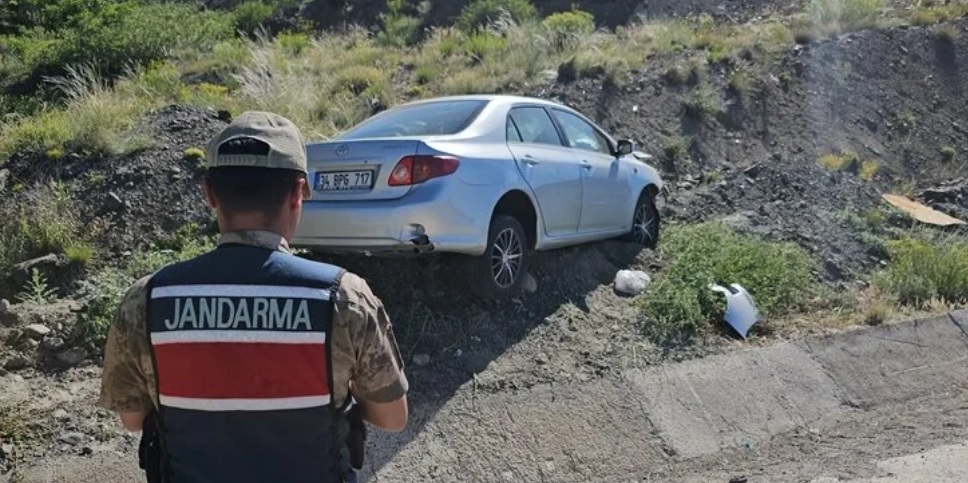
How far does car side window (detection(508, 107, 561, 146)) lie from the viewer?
7504mm

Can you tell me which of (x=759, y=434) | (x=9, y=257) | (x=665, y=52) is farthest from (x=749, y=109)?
(x=9, y=257)

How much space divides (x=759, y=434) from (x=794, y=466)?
611 mm

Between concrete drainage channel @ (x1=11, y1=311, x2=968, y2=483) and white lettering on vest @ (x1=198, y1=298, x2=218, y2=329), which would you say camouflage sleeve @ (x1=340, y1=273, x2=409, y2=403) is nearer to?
white lettering on vest @ (x1=198, y1=298, x2=218, y2=329)

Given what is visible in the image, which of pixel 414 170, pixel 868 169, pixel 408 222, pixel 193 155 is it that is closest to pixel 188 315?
pixel 408 222

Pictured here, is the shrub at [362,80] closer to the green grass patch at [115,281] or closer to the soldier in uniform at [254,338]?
the green grass patch at [115,281]

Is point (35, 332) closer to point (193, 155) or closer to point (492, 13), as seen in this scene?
point (193, 155)

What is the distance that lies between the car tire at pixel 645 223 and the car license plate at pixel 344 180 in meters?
3.46

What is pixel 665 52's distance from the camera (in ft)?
59.1

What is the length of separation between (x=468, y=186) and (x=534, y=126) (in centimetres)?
147

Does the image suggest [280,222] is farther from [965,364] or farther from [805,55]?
[805,55]

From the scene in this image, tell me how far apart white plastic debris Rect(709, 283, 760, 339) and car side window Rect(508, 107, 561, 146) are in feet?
5.92

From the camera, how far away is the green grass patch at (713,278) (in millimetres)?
7605

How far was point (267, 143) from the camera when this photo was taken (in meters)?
2.31

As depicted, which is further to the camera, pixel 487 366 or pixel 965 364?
pixel 965 364
